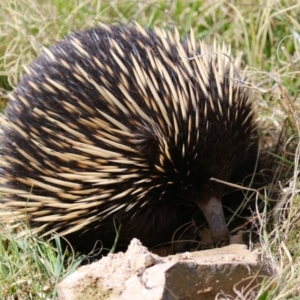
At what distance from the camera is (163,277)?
8.77ft

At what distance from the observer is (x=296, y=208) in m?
3.38

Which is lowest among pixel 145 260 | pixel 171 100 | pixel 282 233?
pixel 282 233

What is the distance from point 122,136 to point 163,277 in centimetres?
78

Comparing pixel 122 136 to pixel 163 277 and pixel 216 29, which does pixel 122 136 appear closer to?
pixel 163 277

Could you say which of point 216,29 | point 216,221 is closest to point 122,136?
point 216,221

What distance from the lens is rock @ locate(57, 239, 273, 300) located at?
2713 mm

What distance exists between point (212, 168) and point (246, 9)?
74.9 inches

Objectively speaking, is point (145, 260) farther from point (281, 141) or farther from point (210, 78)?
point (281, 141)

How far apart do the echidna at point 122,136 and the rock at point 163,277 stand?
1.49ft

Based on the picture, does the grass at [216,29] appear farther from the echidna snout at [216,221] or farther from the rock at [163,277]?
the rock at [163,277]

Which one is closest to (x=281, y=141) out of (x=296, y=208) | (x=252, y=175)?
(x=252, y=175)

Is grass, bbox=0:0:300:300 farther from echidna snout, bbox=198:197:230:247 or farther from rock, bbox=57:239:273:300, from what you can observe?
rock, bbox=57:239:273:300

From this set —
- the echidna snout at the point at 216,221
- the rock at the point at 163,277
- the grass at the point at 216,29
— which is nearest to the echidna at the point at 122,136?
the echidna snout at the point at 216,221

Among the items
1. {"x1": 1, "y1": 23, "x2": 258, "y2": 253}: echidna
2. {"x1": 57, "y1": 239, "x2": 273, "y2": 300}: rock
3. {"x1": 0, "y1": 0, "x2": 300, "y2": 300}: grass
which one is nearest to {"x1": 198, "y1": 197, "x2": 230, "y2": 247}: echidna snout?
{"x1": 1, "y1": 23, "x2": 258, "y2": 253}: echidna
